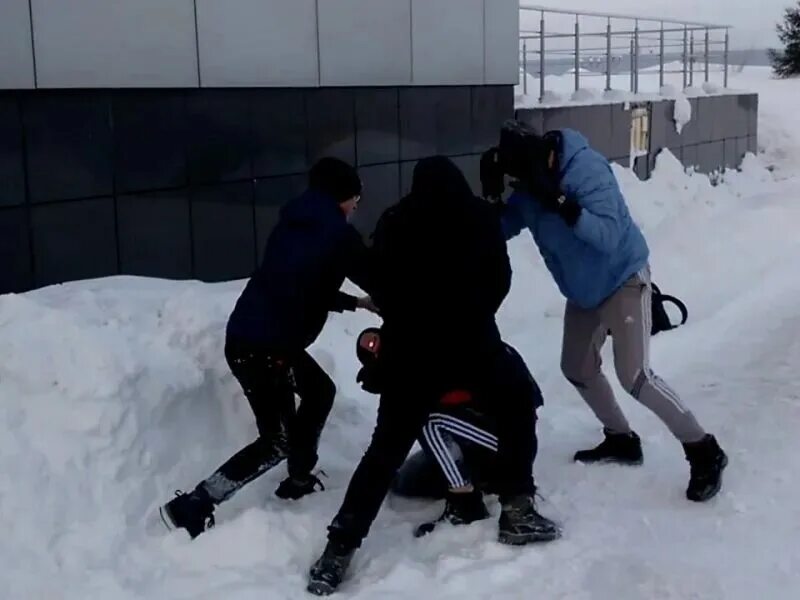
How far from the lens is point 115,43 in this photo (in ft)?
23.7

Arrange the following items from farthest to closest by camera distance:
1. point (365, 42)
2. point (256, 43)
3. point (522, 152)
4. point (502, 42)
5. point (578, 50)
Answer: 1. point (578, 50)
2. point (502, 42)
3. point (365, 42)
4. point (256, 43)
5. point (522, 152)

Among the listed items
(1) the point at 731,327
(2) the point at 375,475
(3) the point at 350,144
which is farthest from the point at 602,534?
(3) the point at 350,144

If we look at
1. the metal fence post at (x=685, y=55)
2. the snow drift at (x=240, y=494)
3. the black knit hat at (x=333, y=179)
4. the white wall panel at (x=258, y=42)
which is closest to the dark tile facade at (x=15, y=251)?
the snow drift at (x=240, y=494)

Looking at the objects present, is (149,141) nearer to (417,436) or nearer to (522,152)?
(522,152)

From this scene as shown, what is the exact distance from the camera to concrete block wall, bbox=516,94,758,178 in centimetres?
1307

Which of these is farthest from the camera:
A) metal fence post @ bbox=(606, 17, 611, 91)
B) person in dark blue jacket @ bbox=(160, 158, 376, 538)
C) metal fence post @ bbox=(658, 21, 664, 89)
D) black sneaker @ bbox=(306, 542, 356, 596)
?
metal fence post @ bbox=(658, 21, 664, 89)

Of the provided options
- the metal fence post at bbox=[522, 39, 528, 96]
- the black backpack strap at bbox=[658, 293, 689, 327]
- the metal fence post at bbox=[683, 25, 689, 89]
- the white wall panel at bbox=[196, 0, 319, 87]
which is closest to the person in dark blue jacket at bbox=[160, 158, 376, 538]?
the black backpack strap at bbox=[658, 293, 689, 327]

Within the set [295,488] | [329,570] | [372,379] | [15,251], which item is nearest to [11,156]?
[15,251]

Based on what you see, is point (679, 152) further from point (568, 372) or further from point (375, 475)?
point (375, 475)

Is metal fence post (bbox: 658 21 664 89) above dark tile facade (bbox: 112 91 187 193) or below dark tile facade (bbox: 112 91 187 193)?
above

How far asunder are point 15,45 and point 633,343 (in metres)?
4.01

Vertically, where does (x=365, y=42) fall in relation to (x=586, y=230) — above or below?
above

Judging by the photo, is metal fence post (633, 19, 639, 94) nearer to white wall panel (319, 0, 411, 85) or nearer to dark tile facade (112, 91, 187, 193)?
white wall panel (319, 0, 411, 85)

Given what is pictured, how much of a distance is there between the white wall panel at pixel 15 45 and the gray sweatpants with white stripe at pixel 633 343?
139 inches
